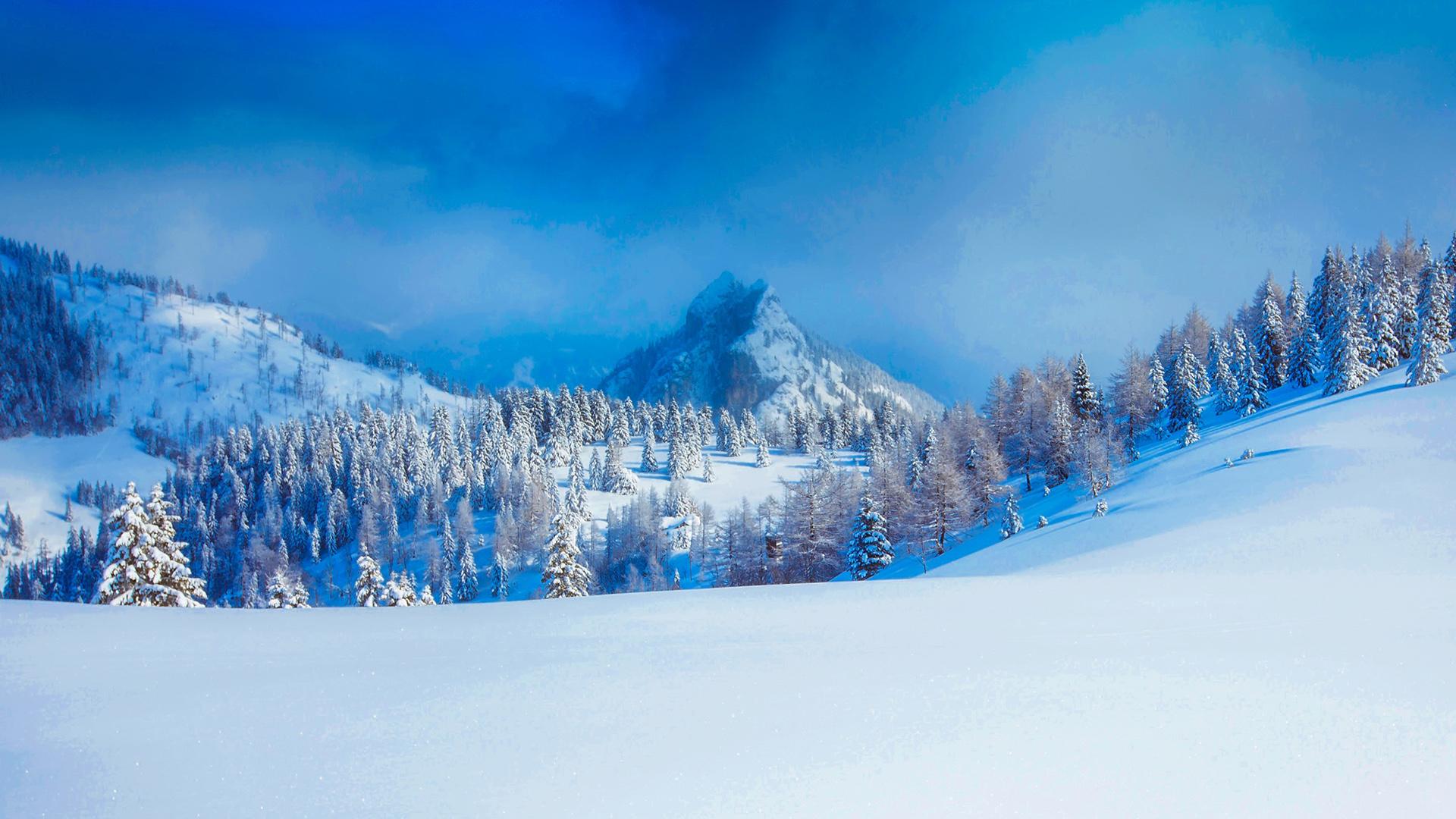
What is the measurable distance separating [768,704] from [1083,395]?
224 feet

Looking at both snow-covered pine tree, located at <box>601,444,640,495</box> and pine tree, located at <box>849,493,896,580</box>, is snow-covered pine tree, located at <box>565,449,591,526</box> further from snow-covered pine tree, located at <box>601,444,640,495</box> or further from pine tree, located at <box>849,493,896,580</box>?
pine tree, located at <box>849,493,896,580</box>

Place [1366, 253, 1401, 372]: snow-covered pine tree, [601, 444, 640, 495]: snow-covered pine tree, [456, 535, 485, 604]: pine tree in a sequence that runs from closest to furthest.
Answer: [1366, 253, 1401, 372]: snow-covered pine tree
[456, 535, 485, 604]: pine tree
[601, 444, 640, 495]: snow-covered pine tree

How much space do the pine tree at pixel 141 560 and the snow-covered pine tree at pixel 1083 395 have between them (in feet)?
223

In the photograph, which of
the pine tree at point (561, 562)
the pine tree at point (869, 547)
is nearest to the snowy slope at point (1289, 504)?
the pine tree at point (869, 547)

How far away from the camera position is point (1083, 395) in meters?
61.8

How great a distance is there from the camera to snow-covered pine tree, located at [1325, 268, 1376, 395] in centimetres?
4306

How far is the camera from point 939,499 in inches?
1672

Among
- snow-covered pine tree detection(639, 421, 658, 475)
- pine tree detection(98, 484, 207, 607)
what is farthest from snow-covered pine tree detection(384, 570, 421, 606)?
snow-covered pine tree detection(639, 421, 658, 475)

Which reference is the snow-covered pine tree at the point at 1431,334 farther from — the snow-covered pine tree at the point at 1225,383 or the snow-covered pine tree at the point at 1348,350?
the snow-covered pine tree at the point at 1225,383

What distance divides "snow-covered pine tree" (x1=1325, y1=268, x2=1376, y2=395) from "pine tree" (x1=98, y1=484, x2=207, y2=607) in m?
67.6

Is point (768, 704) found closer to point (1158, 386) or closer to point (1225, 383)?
point (1158, 386)

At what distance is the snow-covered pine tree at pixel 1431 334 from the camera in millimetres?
36312

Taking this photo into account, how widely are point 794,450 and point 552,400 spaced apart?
48.7 m

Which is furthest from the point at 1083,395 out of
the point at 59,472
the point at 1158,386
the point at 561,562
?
the point at 59,472
